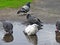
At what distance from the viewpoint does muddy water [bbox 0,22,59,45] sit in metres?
9.52

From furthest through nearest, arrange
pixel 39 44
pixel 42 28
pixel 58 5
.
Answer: pixel 58 5 → pixel 42 28 → pixel 39 44

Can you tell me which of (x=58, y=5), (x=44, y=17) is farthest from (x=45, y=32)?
(x=58, y=5)

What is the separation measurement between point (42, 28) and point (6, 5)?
233 inches

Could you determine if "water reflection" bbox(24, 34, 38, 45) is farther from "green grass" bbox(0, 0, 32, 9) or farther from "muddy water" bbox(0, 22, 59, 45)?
"green grass" bbox(0, 0, 32, 9)

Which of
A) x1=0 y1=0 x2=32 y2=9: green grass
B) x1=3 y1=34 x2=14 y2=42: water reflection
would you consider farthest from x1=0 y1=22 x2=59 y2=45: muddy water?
x1=0 y1=0 x2=32 y2=9: green grass

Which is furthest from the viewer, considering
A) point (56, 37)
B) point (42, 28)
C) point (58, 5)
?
point (58, 5)

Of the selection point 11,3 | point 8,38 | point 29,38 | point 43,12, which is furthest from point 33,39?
point 11,3

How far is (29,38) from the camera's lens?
10117mm

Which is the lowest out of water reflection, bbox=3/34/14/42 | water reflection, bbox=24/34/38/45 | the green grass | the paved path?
the green grass

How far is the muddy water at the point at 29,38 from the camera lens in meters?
9.52

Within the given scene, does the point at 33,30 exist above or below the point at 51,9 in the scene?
above

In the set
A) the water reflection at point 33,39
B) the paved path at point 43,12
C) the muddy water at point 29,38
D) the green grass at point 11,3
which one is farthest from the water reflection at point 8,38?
the green grass at point 11,3

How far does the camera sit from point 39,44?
9289mm

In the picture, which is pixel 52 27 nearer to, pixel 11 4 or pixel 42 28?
pixel 42 28
